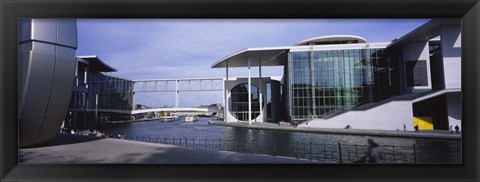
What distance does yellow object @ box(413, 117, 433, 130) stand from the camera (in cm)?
1527

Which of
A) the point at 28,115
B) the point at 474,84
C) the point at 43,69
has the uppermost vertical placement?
the point at 43,69

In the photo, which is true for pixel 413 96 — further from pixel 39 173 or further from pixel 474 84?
pixel 39 173

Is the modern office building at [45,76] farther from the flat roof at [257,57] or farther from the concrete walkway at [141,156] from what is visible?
the flat roof at [257,57]

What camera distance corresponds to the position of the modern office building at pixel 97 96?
18.2 m

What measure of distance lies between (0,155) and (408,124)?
1808 centimetres

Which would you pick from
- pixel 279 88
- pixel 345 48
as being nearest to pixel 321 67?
pixel 345 48

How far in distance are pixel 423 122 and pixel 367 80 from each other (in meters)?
6.31

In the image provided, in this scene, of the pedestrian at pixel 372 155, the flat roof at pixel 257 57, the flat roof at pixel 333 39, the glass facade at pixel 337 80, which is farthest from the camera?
the flat roof at pixel 333 39

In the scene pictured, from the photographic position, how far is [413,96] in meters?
16.0

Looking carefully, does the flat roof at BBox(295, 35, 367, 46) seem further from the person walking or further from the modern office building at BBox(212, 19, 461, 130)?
the person walking

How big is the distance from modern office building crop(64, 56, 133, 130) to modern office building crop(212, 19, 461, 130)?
33.2 feet

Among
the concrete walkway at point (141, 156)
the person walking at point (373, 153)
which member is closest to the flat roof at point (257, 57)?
the concrete walkway at point (141, 156)

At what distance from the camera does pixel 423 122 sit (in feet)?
50.5

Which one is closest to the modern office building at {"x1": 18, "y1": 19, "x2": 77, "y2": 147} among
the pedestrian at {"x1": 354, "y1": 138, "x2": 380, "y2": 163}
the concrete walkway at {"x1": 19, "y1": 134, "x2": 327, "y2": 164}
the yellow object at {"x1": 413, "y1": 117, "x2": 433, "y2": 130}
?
the concrete walkway at {"x1": 19, "y1": 134, "x2": 327, "y2": 164}
